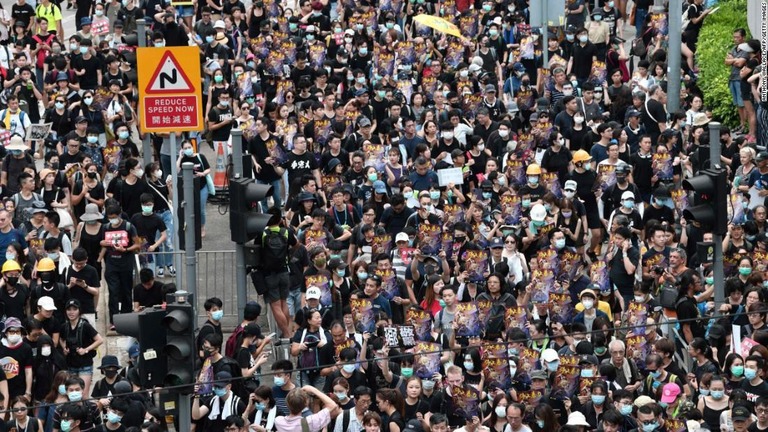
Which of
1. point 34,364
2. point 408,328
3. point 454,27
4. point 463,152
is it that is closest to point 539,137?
point 463,152

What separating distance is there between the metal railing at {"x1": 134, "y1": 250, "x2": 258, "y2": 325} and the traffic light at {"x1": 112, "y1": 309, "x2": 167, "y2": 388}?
916 centimetres

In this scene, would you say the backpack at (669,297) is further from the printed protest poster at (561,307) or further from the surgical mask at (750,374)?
the surgical mask at (750,374)

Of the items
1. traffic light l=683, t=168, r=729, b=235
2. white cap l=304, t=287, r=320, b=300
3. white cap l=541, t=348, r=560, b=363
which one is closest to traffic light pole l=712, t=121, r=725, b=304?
traffic light l=683, t=168, r=729, b=235

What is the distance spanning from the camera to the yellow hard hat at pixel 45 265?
2191 cm

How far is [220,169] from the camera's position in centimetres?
2936

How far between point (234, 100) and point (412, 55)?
138 inches

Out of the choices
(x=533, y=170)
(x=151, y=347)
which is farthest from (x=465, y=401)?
(x=533, y=170)

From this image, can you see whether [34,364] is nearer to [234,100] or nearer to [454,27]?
[234,100]

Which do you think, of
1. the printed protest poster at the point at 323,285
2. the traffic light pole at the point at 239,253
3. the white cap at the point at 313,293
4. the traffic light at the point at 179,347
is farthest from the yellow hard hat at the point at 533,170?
the traffic light at the point at 179,347

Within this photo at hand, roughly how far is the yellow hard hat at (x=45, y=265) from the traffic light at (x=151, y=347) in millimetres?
7055

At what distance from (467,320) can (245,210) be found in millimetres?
3835

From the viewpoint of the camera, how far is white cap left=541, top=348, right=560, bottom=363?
66.2 feet

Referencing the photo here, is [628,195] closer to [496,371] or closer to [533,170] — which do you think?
[533,170]

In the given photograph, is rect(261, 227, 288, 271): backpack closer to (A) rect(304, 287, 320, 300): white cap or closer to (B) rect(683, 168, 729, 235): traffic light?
(A) rect(304, 287, 320, 300): white cap
